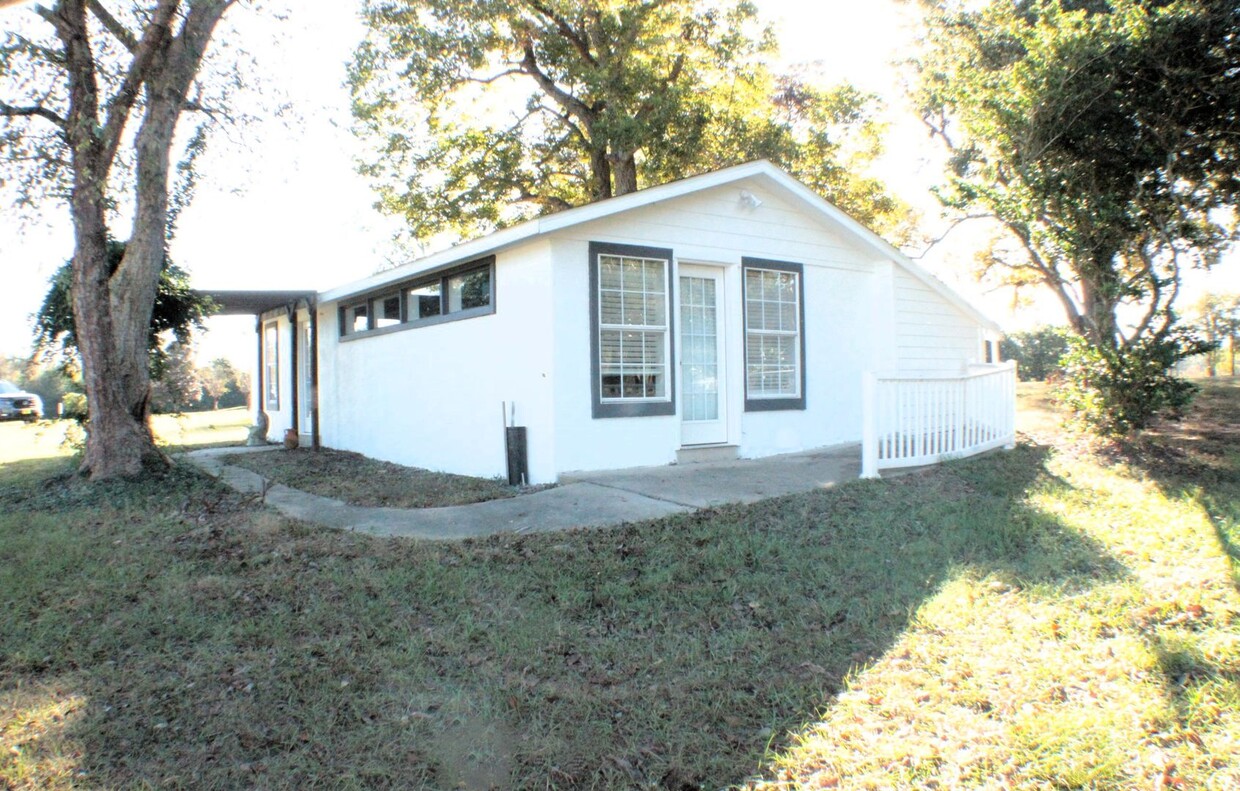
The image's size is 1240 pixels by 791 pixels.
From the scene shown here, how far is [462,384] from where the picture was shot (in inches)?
385

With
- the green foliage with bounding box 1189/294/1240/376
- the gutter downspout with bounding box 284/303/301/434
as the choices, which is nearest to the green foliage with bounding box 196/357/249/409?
the gutter downspout with bounding box 284/303/301/434

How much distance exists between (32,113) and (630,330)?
688 centimetres

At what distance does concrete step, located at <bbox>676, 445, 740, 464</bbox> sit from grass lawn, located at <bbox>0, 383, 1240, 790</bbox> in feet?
9.29

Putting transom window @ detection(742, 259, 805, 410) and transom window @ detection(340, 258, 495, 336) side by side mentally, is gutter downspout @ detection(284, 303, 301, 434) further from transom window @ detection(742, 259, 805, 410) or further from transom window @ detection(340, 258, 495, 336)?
→ transom window @ detection(742, 259, 805, 410)

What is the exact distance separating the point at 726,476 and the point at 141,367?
6.70m

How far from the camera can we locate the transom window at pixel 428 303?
375 inches

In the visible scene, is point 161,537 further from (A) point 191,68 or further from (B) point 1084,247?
(B) point 1084,247

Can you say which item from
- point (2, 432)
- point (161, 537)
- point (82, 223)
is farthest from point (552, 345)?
point (2, 432)

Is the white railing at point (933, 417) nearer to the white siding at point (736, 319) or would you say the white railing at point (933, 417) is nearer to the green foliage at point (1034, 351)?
the white siding at point (736, 319)

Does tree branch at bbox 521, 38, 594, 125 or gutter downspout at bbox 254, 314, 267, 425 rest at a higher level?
tree branch at bbox 521, 38, 594, 125

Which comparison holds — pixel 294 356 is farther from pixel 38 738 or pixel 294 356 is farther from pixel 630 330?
pixel 38 738

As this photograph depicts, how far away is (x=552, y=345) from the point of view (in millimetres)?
8289

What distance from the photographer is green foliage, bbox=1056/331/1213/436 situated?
8.62 m

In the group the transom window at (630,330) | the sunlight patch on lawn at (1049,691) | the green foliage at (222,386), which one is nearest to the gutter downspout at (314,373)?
the transom window at (630,330)
